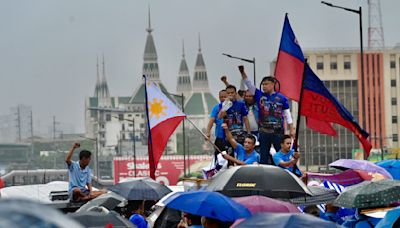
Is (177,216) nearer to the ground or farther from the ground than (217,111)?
nearer to the ground

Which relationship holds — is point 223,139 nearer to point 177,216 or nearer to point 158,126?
point 158,126

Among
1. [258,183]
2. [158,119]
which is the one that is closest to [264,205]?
[258,183]

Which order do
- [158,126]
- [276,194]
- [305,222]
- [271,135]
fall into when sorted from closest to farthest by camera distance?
[305,222] < [276,194] < [271,135] < [158,126]

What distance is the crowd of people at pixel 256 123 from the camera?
47.9 ft

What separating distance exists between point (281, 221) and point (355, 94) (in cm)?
13069

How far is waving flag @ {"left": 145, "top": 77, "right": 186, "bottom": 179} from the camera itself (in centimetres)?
1894

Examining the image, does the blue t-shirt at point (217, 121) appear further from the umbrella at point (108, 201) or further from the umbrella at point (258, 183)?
the umbrella at point (258, 183)

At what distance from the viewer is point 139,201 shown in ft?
46.4

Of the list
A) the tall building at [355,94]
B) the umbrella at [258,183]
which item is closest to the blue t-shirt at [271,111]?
the umbrella at [258,183]

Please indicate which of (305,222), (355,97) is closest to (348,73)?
(355,97)

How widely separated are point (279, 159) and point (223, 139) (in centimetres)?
230

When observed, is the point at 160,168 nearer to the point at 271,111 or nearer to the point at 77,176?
the point at 271,111

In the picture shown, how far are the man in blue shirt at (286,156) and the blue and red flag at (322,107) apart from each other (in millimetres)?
1185

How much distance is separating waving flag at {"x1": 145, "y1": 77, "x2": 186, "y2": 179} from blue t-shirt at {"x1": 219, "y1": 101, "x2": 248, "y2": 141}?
2.59 meters
